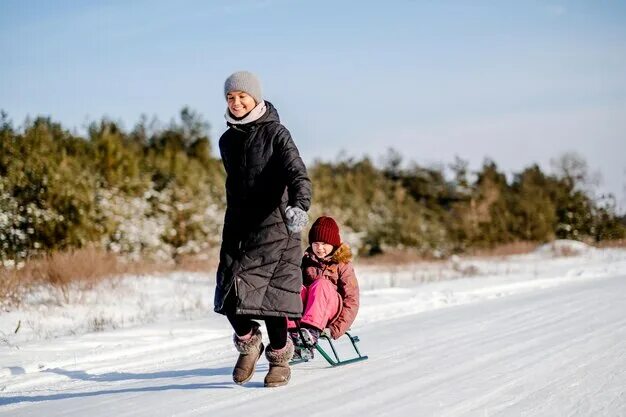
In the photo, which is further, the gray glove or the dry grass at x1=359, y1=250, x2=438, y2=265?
the dry grass at x1=359, y1=250, x2=438, y2=265

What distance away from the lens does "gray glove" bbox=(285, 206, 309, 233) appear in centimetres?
397

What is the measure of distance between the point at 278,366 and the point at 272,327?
0.24 meters

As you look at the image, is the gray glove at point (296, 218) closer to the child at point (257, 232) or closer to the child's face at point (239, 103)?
the child at point (257, 232)

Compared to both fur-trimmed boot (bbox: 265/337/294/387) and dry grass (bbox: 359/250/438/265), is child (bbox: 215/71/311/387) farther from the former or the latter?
dry grass (bbox: 359/250/438/265)

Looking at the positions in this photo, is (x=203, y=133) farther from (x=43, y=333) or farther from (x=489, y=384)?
(x=489, y=384)

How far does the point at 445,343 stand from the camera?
620 centimetres

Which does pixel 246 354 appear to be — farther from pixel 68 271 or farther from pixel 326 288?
pixel 68 271

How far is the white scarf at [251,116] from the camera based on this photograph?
4.42 m

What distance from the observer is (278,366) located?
453cm

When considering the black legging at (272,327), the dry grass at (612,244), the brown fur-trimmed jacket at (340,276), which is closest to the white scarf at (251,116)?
the black legging at (272,327)

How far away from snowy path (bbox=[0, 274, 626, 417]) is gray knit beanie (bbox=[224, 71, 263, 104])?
1.75 meters

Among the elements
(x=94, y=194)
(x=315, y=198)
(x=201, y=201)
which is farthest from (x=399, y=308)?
(x=315, y=198)

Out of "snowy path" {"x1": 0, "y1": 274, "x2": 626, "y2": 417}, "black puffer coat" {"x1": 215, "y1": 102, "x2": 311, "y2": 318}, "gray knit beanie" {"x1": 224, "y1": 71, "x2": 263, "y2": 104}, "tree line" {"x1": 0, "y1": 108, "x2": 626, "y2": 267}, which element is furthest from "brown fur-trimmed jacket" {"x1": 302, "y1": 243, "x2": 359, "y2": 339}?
"tree line" {"x1": 0, "y1": 108, "x2": 626, "y2": 267}

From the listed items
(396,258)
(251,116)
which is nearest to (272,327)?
(251,116)
